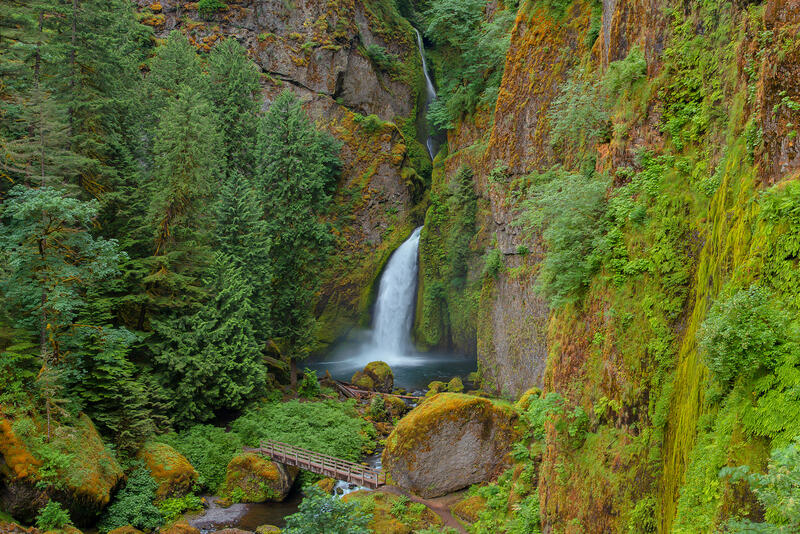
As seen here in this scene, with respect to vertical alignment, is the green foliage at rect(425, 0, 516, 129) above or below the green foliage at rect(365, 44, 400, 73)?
below

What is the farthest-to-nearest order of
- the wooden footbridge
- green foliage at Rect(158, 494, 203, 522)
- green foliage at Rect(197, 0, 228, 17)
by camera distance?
green foliage at Rect(197, 0, 228, 17) < the wooden footbridge < green foliage at Rect(158, 494, 203, 522)

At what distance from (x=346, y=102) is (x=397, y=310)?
1572 cm

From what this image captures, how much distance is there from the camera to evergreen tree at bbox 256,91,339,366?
24328mm

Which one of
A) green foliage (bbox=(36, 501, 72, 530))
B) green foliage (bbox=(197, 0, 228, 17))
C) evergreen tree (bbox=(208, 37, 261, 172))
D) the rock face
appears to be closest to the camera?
green foliage (bbox=(36, 501, 72, 530))

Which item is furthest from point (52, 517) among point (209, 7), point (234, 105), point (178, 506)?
point (209, 7)

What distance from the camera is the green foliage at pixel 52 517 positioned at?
37.2ft

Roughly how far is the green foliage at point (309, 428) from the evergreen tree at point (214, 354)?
1.04 meters

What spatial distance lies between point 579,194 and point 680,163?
5.51ft

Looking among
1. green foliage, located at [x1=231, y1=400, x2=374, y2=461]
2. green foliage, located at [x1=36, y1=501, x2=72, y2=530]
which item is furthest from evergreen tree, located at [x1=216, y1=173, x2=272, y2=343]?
green foliage, located at [x1=36, y1=501, x2=72, y2=530]

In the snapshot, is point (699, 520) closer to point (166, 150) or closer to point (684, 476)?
point (684, 476)

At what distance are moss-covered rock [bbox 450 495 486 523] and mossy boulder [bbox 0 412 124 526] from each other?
9.20m

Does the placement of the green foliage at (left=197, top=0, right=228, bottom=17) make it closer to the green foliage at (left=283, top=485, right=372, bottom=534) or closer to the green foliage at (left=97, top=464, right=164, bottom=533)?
the green foliage at (left=97, top=464, right=164, bottom=533)

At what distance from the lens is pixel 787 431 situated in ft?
12.9

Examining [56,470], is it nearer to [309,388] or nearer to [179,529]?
[179,529]
